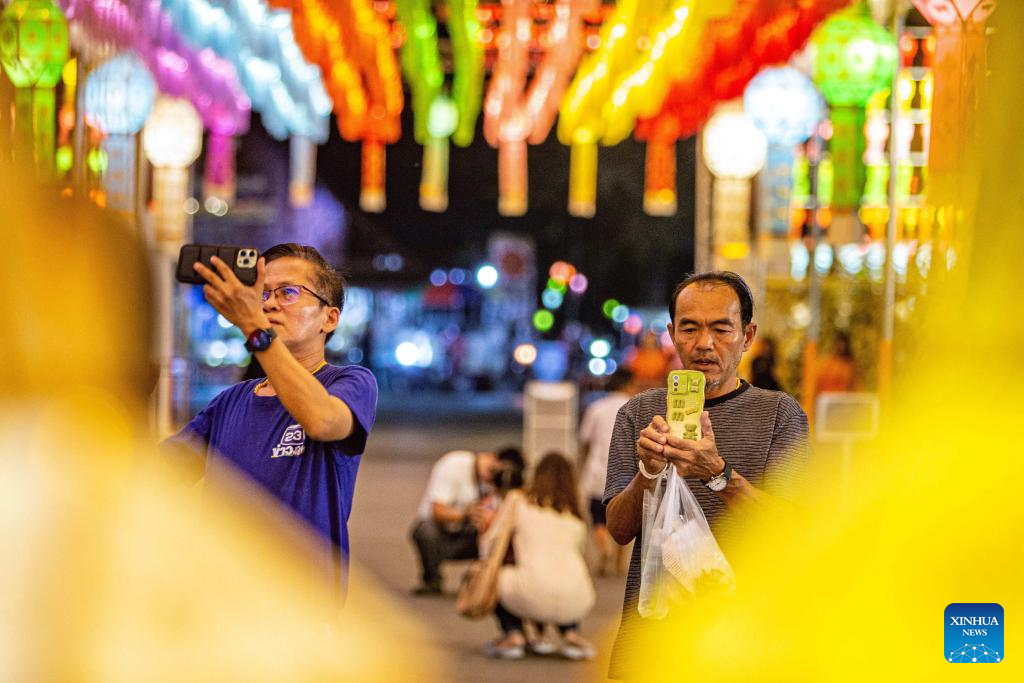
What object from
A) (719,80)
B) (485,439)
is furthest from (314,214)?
(719,80)

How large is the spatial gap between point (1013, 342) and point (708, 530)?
70 cm

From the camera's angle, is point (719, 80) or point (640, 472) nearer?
point (640, 472)

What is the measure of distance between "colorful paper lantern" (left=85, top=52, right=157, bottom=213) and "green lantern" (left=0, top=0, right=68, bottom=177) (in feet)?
0.22

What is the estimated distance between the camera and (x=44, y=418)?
198cm

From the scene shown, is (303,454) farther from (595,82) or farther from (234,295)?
(595,82)

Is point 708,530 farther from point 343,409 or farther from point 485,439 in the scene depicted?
point 485,439

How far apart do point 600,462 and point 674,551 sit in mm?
7699

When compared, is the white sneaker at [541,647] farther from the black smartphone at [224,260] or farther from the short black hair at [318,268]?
the black smartphone at [224,260]

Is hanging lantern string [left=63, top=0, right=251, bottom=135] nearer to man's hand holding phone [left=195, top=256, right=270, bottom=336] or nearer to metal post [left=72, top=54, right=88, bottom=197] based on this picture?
man's hand holding phone [left=195, top=256, right=270, bottom=336]

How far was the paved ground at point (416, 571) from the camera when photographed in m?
7.41

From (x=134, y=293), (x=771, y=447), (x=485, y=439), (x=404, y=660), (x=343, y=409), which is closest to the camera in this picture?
(x=134, y=293)

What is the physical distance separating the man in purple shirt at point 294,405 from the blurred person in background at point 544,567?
453 centimetres

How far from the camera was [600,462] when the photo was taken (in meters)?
10.5

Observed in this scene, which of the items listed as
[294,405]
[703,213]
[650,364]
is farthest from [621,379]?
[294,405]
